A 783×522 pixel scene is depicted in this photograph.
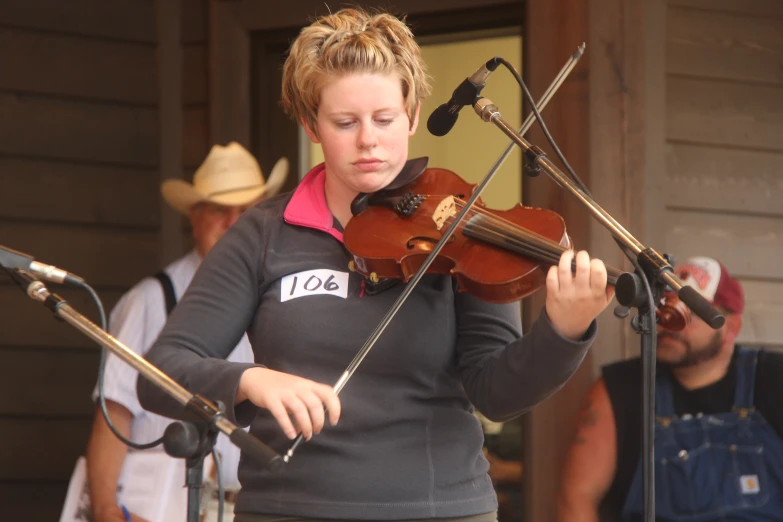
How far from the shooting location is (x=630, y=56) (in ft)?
9.39

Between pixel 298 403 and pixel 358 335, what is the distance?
220 millimetres

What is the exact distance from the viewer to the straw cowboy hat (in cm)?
297

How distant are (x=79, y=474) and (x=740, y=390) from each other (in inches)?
65.5

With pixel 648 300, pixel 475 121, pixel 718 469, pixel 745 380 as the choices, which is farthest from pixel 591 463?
pixel 648 300

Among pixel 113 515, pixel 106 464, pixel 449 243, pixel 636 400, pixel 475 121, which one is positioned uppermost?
pixel 475 121

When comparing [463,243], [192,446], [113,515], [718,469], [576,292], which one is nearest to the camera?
[192,446]

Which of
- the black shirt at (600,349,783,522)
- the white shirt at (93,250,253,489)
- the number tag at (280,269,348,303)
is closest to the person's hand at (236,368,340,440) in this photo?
the number tag at (280,269,348,303)

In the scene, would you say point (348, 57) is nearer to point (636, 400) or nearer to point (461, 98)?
point (461, 98)

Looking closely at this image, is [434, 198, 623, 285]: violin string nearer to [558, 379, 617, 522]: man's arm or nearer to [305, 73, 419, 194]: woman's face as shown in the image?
[305, 73, 419, 194]: woman's face

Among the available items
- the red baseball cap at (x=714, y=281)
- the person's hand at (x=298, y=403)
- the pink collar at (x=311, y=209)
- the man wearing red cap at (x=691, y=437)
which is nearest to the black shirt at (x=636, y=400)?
the man wearing red cap at (x=691, y=437)

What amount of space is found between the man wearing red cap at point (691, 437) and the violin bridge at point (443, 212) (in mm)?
1276

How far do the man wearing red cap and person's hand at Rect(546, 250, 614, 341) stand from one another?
144 cm

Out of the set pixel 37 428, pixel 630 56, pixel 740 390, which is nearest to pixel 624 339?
pixel 740 390

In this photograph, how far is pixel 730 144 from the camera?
304cm
